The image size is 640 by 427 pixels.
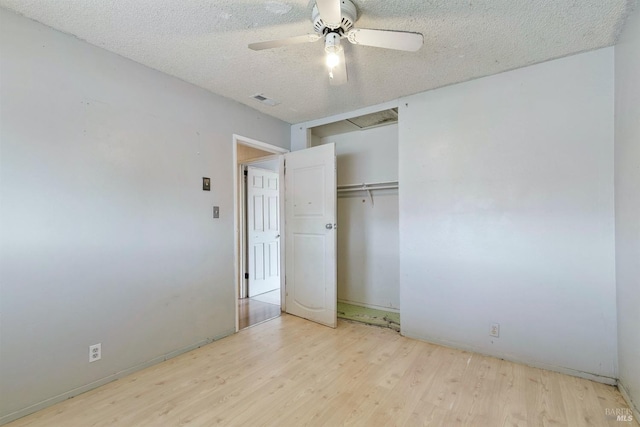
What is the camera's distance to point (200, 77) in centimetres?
253

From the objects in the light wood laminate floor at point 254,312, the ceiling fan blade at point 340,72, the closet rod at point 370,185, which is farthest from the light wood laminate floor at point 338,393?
the ceiling fan blade at point 340,72

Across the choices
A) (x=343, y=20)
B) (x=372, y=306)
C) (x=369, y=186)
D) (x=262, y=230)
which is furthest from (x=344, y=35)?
(x=262, y=230)

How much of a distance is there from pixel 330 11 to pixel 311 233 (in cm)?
233

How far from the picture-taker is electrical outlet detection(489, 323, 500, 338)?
8.04ft

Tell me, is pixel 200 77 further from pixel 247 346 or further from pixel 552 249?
pixel 552 249

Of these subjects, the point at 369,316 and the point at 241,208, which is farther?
the point at 241,208

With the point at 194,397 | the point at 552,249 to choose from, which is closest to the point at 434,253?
the point at 552,249

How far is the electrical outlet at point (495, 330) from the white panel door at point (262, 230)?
10.2 feet

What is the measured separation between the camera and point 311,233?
3398 millimetres

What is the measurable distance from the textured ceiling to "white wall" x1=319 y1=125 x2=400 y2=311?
107 cm

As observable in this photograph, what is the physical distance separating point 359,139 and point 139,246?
274 centimetres

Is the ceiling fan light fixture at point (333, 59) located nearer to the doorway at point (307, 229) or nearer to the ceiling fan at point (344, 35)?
the ceiling fan at point (344, 35)

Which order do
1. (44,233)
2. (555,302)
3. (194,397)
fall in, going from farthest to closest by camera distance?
1. (555,302)
2. (194,397)
3. (44,233)

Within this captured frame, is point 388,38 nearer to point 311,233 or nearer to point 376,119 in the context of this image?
point 376,119
